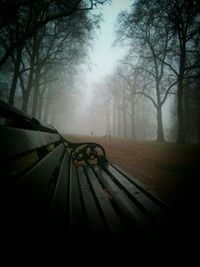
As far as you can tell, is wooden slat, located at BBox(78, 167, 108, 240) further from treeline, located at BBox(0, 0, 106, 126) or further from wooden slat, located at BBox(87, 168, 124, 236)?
treeline, located at BBox(0, 0, 106, 126)

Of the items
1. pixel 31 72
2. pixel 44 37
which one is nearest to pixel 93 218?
pixel 31 72

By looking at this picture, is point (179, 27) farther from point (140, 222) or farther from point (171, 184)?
point (140, 222)

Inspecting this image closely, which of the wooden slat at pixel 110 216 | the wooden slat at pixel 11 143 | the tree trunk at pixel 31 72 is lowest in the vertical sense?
the wooden slat at pixel 110 216

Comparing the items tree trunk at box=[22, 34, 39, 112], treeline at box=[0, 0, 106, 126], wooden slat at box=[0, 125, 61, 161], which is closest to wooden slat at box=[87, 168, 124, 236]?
wooden slat at box=[0, 125, 61, 161]

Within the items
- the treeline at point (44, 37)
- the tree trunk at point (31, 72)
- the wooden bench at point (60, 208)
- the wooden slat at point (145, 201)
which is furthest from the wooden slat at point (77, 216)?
the tree trunk at point (31, 72)

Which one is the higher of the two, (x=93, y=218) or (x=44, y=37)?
(x=44, y=37)

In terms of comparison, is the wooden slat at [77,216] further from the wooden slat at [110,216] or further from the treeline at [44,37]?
the treeline at [44,37]

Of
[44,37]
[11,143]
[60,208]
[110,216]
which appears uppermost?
[44,37]

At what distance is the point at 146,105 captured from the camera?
40125 millimetres

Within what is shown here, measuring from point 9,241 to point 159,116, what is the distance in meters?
18.1

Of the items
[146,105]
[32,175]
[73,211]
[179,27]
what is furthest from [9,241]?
[146,105]

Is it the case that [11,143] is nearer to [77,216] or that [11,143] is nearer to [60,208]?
[60,208]

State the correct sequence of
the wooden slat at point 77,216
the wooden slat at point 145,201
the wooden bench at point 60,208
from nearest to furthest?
1. the wooden bench at point 60,208
2. the wooden slat at point 77,216
3. the wooden slat at point 145,201

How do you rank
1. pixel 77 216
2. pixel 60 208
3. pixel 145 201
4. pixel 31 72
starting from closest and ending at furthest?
pixel 60 208 → pixel 77 216 → pixel 145 201 → pixel 31 72
